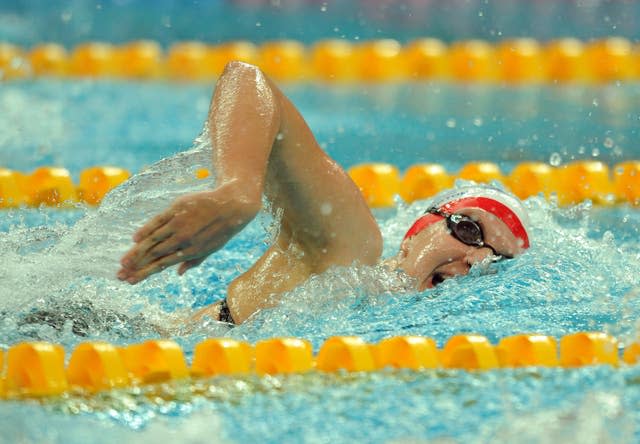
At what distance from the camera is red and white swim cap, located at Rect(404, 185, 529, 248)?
2447 mm

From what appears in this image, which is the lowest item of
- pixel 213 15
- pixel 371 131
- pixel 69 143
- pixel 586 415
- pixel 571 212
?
pixel 586 415

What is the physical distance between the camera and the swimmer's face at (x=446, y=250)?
239 centimetres

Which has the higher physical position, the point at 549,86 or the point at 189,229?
the point at 549,86

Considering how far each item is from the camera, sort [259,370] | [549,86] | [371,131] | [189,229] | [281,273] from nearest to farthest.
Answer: [189,229] → [259,370] → [281,273] → [371,131] → [549,86]

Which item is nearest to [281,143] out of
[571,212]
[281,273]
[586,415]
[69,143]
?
[281,273]

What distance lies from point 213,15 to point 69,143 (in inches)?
141

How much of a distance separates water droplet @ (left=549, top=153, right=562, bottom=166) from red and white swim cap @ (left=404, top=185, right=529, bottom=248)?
1.68m

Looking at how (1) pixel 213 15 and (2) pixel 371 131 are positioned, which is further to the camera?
(1) pixel 213 15

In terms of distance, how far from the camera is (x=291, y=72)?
5.80 m

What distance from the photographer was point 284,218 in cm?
219

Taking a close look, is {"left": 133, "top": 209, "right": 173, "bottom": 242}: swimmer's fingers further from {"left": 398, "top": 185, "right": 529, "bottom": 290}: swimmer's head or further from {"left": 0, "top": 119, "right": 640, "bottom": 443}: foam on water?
{"left": 398, "top": 185, "right": 529, "bottom": 290}: swimmer's head

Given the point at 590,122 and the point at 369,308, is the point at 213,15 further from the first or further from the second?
the point at 369,308

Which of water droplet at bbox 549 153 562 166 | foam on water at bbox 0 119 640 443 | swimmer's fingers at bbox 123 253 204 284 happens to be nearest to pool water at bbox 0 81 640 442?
foam on water at bbox 0 119 640 443

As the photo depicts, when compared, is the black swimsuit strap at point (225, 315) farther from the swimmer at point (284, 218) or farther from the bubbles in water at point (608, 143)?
the bubbles in water at point (608, 143)
